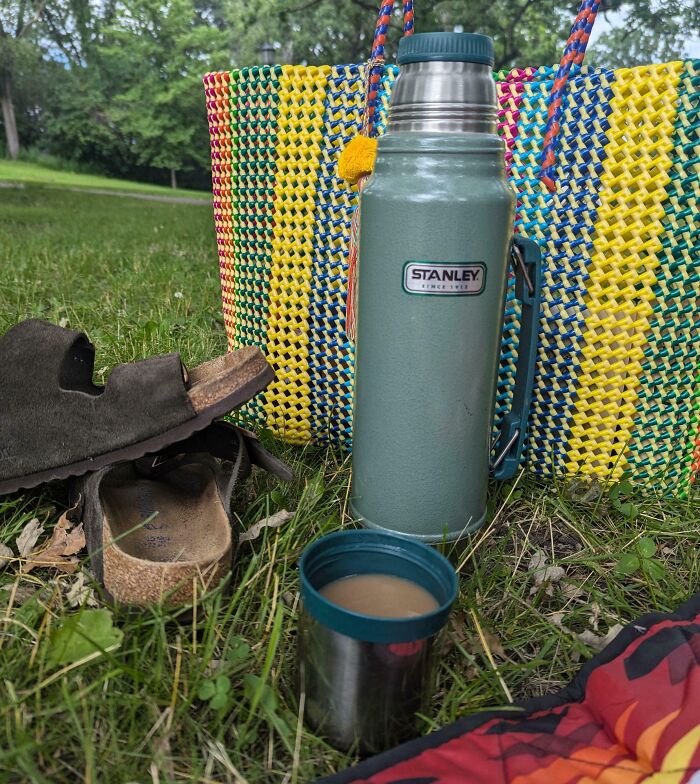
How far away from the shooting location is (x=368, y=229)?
4.25 ft

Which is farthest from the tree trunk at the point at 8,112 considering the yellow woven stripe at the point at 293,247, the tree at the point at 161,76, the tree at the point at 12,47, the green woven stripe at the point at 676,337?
the green woven stripe at the point at 676,337

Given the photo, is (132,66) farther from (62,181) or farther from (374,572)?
(374,572)

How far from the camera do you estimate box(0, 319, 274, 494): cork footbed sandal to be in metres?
1.42

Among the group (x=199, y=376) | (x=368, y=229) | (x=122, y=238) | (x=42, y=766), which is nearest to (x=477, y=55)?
(x=368, y=229)

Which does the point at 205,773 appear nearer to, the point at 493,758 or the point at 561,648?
the point at 493,758

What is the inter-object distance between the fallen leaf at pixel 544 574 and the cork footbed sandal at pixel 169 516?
1.85ft

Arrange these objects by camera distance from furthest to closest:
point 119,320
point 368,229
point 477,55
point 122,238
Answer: point 122,238
point 119,320
point 368,229
point 477,55

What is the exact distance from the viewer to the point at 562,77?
138 cm

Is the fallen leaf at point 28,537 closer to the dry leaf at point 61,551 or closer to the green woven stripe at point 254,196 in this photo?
the dry leaf at point 61,551

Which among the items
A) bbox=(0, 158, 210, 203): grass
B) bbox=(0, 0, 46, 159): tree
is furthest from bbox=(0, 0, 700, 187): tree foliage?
Answer: bbox=(0, 158, 210, 203): grass

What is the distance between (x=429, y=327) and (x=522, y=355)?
32 cm

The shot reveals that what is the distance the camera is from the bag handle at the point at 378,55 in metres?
1.38

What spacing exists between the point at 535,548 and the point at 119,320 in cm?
178

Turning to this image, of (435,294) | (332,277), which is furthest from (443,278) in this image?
(332,277)
